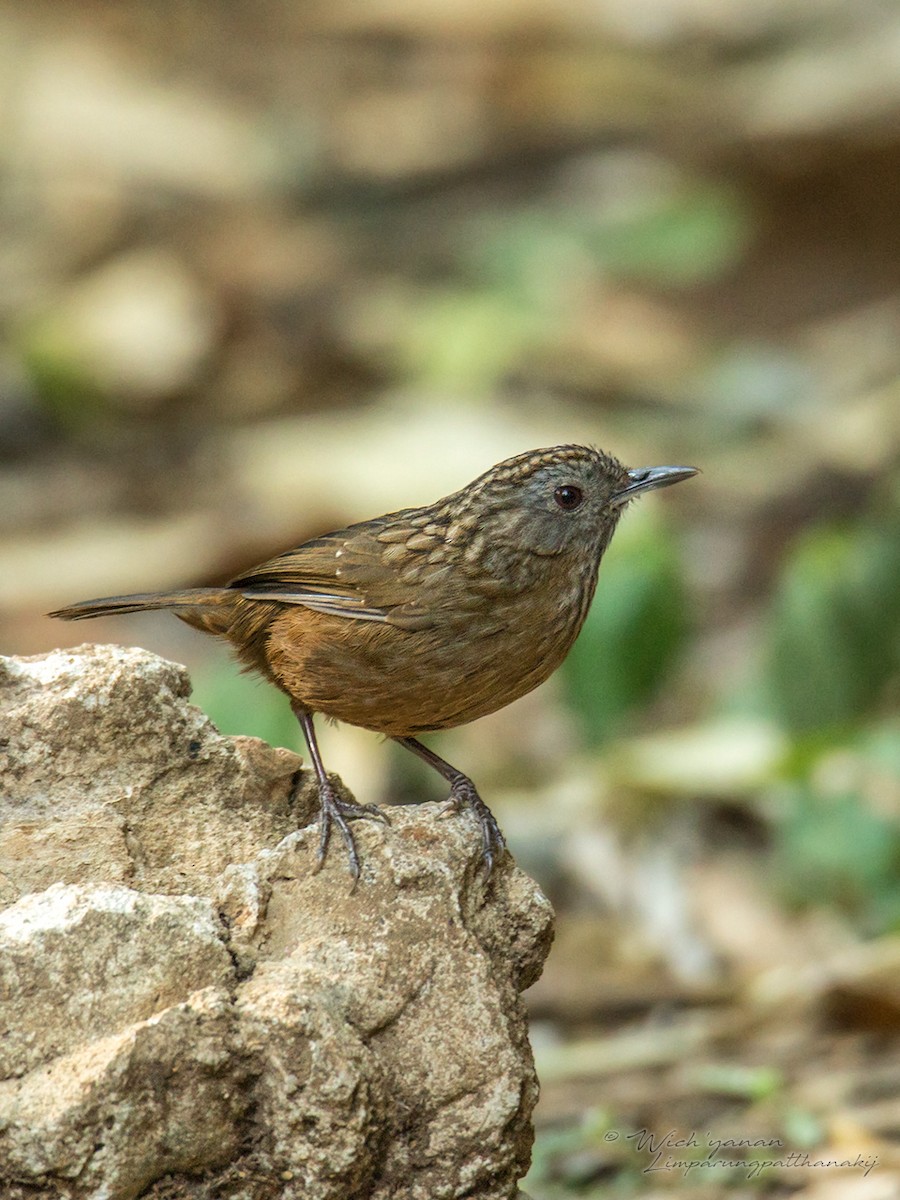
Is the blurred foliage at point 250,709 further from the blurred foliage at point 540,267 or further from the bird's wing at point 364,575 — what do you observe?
the blurred foliage at point 540,267

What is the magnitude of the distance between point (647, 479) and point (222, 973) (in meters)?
1.91

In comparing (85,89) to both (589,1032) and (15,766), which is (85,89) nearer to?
(589,1032)

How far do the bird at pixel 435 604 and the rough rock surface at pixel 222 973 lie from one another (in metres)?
0.23

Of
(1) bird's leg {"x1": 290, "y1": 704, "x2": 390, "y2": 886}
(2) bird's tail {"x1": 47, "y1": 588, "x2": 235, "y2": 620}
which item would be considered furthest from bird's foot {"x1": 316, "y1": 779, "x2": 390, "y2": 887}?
(2) bird's tail {"x1": 47, "y1": 588, "x2": 235, "y2": 620}

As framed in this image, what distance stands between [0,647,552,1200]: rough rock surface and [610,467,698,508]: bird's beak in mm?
1118

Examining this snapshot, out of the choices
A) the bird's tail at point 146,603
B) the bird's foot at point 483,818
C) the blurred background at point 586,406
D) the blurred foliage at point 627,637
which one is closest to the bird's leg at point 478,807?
the bird's foot at point 483,818

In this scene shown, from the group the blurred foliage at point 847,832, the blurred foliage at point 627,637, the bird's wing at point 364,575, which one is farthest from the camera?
the blurred foliage at point 627,637

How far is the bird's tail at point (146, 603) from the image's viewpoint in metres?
4.49

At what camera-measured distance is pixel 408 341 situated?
39.5 feet

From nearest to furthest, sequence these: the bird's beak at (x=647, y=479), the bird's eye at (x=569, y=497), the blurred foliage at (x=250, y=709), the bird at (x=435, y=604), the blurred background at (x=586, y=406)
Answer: the bird at (x=435, y=604), the bird's eye at (x=569, y=497), the bird's beak at (x=647, y=479), the blurred foliage at (x=250, y=709), the blurred background at (x=586, y=406)

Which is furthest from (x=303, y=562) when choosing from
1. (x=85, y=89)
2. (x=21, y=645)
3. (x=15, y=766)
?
(x=85, y=89)

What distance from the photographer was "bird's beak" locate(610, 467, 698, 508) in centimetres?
454

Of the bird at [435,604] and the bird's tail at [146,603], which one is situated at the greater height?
the bird's tail at [146,603]

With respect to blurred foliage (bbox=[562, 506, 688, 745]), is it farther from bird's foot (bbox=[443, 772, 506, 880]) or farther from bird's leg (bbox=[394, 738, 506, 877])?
bird's foot (bbox=[443, 772, 506, 880])
